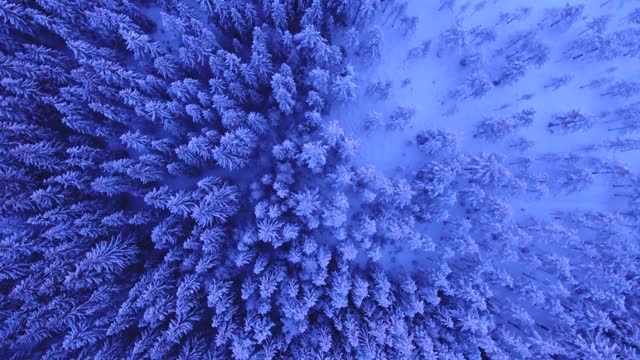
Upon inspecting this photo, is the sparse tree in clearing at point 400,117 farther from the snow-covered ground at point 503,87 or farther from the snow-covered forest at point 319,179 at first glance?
the snow-covered ground at point 503,87

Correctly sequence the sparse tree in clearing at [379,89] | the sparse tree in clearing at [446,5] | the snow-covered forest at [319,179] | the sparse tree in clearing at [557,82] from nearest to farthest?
1. the snow-covered forest at [319,179]
2. the sparse tree in clearing at [379,89]
3. the sparse tree in clearing at [557,82]
4. the sparse tree in clearing at [446,5]

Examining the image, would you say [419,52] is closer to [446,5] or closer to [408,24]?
[408,24]

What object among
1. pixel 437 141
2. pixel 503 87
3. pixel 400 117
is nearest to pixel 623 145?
pixel 503 87

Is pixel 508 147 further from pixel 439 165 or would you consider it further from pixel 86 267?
pixel 86 267

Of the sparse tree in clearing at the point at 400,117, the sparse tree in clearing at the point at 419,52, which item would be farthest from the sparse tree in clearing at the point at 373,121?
the sparse tree in clearing at the point at 419,52

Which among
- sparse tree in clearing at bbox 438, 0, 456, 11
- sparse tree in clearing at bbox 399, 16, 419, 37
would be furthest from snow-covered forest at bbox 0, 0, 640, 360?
sparse tree in clearing at bbox 399, 16, 419, 37

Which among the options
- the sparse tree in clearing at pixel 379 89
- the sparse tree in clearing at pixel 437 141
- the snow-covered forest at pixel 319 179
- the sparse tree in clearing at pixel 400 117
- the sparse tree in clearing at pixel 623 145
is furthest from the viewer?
the sparse tree in clearing at pixel 623 145

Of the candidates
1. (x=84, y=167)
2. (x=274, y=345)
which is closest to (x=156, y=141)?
(x=84, y=167)
